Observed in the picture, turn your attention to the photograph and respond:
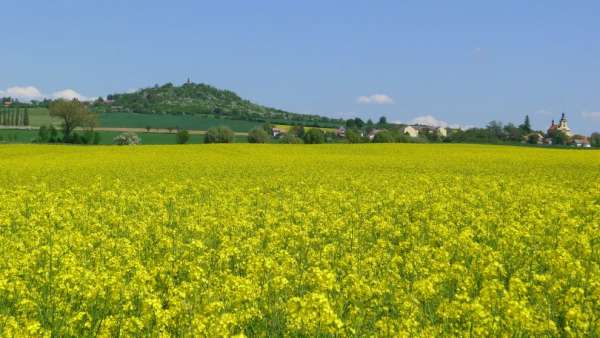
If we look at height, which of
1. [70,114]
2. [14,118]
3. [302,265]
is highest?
[70,114]

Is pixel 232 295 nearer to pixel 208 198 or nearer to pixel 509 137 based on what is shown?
pixel 208 198

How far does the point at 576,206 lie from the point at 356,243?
9.92m

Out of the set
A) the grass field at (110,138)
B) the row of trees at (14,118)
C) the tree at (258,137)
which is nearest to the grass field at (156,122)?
the row of trees at (14,118)

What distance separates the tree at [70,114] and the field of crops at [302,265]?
90328mm

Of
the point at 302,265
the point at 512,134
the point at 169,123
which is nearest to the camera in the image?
the point at 302,265

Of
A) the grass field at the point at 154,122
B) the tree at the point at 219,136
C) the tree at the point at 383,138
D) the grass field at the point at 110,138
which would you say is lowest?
the grass field at the point at 110,138

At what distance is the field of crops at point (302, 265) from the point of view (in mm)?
6676

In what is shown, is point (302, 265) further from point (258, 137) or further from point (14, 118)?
point (14, 118)

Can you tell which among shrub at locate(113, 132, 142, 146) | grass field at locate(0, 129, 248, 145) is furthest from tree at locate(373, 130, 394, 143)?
shrub at locate(113, 132, 142, 146)

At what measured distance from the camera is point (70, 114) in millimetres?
105625

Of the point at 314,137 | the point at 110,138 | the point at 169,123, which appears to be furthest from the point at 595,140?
the point at 169,123

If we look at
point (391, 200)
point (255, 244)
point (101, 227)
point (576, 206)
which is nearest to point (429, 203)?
point (391, 200)

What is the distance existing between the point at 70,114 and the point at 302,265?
107 meters

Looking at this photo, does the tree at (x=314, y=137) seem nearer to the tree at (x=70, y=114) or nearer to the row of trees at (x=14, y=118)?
the tree at (x=70, y=114)
